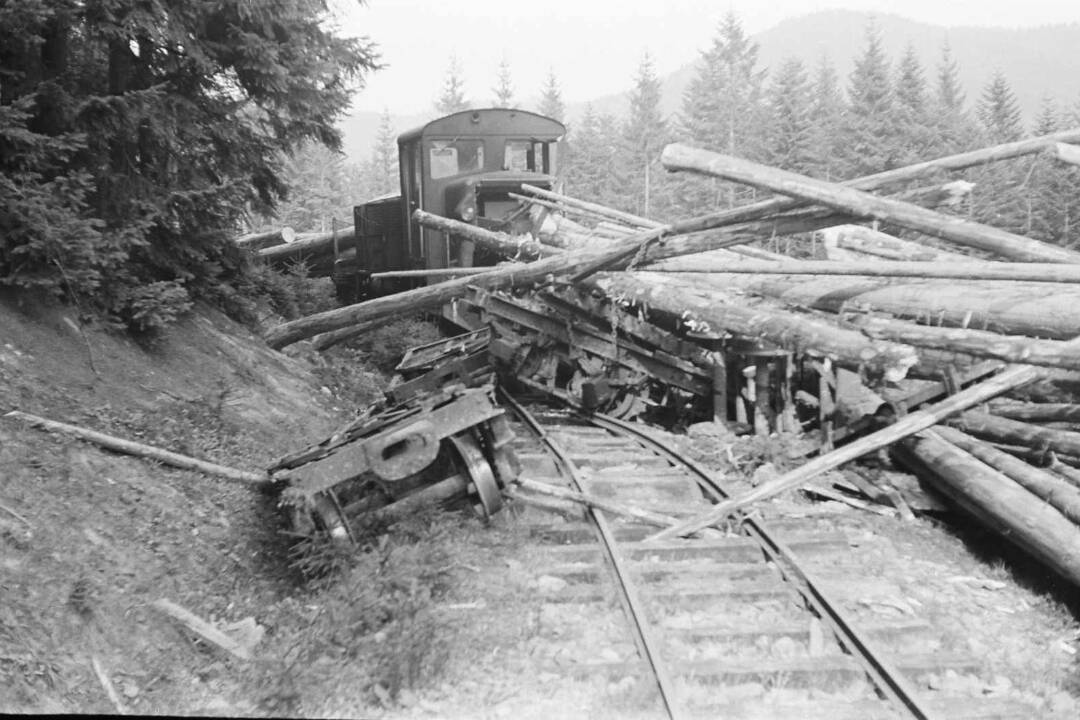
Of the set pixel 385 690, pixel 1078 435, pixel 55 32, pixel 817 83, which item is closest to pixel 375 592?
pixel 385 690

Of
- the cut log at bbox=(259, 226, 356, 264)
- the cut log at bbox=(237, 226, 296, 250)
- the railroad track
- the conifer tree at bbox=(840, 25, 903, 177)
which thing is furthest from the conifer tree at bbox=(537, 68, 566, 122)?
the railroad track

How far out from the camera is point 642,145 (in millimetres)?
42344

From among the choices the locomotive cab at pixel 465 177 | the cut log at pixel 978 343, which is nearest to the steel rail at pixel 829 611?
the cut log at pixel 978 343

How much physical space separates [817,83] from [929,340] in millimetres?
31532

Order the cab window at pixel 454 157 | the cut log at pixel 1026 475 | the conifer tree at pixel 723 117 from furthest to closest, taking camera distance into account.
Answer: the conifer tree at pixel 723 117 < the cab window at pixel 454 157 < the cut log at pixel 1026 475

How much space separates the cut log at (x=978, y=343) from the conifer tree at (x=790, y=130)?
18.5 m

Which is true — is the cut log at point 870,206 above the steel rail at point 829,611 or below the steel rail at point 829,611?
above

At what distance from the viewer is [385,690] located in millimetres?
3623

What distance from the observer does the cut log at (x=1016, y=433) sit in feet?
21.1

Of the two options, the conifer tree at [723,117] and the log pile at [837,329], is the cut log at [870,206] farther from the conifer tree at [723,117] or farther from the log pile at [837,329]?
the conifer tree at [723,117]

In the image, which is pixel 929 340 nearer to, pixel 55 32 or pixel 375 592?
pixel 375 592

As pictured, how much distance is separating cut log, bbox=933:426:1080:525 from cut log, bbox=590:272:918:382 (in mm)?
816

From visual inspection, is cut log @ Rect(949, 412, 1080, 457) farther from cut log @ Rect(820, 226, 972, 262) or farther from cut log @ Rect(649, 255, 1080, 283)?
cut log @ Rect(649, 255, 1080, 283)

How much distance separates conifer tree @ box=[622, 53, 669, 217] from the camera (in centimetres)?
4144
